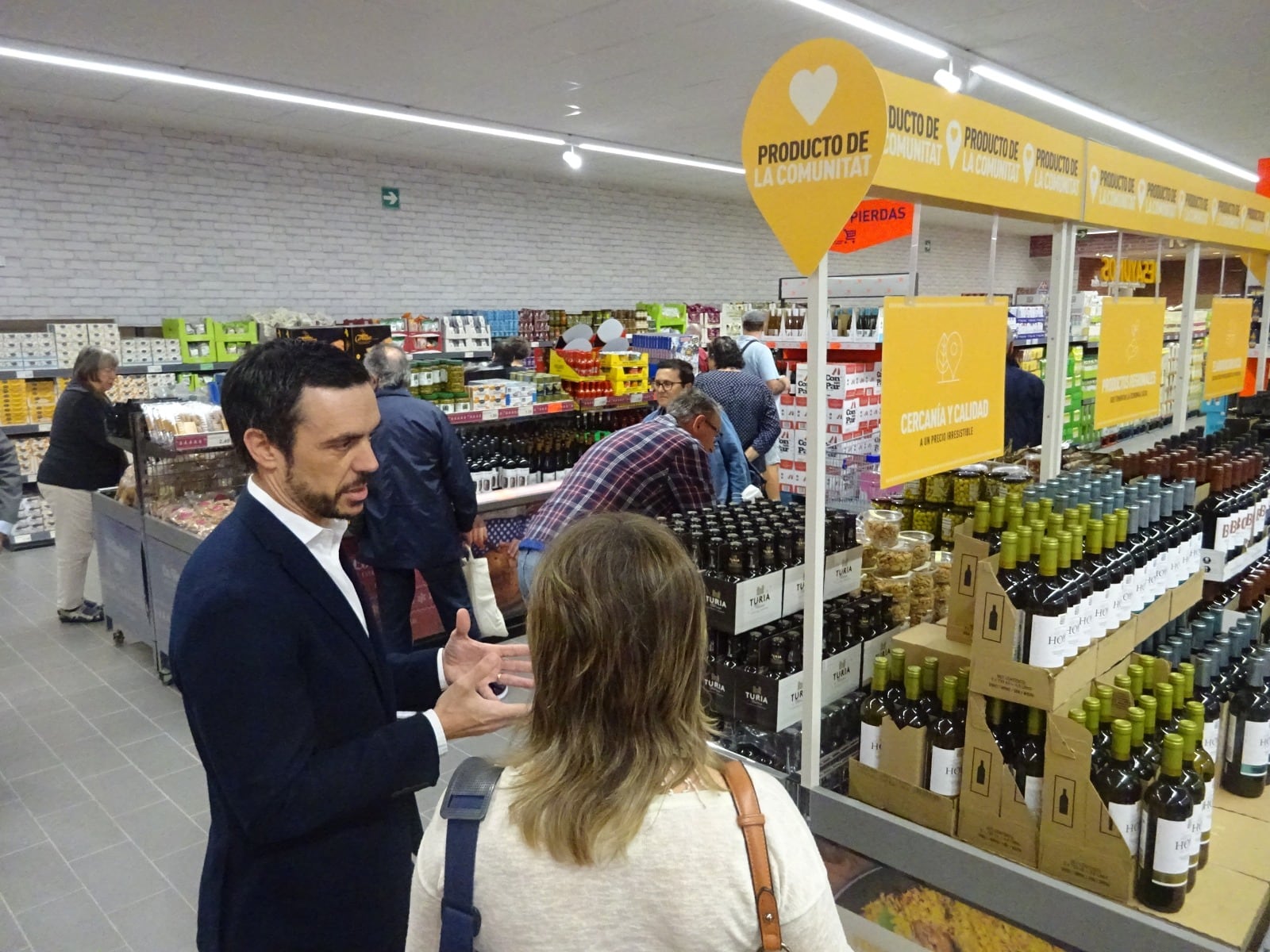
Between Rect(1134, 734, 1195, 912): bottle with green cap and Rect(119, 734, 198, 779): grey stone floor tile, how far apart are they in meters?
4.03

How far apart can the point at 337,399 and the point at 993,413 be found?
1886mm

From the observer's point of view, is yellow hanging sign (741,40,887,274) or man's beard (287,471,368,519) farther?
yellow hanging sign (741,40,887,274)

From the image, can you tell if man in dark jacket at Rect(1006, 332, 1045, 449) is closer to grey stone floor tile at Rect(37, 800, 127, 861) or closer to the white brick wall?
grey stone floor tile at Rect(37, 800, 127, 861)

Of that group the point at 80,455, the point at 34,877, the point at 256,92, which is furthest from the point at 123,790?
the point at 256,92

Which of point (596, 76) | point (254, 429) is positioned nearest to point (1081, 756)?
point (254, 429)

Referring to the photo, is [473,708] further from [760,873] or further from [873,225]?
[873,225]

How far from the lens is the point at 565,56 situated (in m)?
6.89

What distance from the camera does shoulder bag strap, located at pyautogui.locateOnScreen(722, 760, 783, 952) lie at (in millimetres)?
1074

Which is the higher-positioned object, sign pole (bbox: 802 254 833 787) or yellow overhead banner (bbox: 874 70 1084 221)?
yellow overhead banner (bbox: 874 70 1084 221)

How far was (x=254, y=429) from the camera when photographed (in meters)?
1.68

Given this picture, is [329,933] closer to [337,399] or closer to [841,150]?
[337,399]

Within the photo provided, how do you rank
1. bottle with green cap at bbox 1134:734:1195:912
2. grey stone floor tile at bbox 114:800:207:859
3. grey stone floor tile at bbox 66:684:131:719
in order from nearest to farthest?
bottle with green cap at bbox 1134:734:1195:912 → grey stone floor tile at bbox 114:800:207:859 → grey stone floor tile at bbox 66:684:131:719

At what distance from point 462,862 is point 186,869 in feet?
9.87

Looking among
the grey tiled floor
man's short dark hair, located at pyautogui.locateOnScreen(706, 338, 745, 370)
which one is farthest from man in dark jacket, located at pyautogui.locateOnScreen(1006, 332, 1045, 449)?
the grey tiled floor
